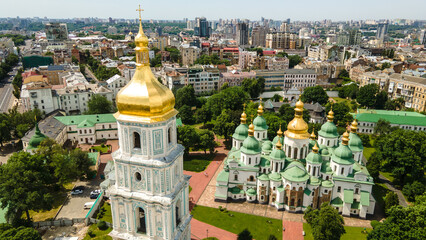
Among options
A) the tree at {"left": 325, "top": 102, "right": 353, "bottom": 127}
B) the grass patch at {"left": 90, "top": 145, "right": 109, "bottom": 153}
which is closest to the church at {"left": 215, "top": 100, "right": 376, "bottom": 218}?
the grass patch at {"left": 90, "top": 145, "right": 109, "bottom": 153}

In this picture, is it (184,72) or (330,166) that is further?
(184,72)

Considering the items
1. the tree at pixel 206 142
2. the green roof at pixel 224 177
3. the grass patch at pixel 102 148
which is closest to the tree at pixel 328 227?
the green roof at pixel 224 177

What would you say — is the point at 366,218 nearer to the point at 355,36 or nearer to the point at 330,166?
the point at 330,166

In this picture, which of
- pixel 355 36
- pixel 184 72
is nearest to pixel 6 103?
pixel 184 72

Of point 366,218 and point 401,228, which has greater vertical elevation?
point 401,228

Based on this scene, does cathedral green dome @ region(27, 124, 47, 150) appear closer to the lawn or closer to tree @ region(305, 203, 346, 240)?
the lawn

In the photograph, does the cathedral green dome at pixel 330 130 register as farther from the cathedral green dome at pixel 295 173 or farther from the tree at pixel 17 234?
the tree at pixel 17 234
